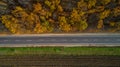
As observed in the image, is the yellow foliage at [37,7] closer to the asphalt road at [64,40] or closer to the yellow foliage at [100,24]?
the asphalt road at [64,40]

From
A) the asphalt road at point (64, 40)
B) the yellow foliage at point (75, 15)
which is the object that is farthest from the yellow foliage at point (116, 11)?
the yellow foliage at point (75, 15)

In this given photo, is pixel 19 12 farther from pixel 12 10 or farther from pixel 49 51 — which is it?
pixel 49 51

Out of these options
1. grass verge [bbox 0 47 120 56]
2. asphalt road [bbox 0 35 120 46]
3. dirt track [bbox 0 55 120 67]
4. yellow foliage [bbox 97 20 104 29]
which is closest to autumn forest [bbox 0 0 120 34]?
yellow foliage [bbox 97 20 104 29]

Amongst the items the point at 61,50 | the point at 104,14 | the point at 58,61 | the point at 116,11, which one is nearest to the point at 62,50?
the point at 61,50

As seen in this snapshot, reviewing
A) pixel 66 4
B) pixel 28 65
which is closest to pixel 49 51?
pixel 28 65

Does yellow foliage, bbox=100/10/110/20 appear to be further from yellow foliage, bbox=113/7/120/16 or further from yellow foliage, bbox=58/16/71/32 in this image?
yellow foliage, bbox=58/16/71/32
